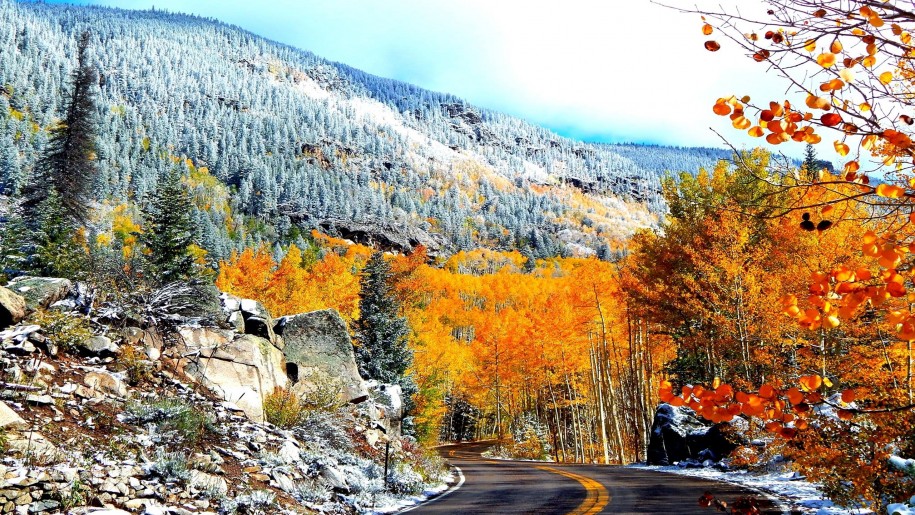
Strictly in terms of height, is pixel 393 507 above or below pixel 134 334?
below

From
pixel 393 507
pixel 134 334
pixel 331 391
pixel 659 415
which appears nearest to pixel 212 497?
pixel 393 507

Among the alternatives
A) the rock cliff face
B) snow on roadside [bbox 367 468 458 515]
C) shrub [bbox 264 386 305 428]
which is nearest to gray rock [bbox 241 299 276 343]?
the rock cliff face

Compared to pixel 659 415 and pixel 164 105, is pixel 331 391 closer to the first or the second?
pixel 659 415

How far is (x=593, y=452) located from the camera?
118 feet

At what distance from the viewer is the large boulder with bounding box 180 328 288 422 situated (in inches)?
477

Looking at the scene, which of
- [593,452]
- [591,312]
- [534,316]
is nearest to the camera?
[591,312]

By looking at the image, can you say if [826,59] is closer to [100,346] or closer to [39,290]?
[100,346]

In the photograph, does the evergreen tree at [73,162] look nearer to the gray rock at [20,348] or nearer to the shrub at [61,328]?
the shrub at [61,328]

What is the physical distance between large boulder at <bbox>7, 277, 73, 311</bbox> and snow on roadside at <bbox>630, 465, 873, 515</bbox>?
1394 centimetres

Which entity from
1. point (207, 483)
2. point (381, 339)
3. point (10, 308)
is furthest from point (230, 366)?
point (381, 339)

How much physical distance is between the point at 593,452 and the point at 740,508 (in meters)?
34.2

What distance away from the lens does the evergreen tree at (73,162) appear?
3056cm

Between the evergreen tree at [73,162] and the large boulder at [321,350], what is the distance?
21.1 metres

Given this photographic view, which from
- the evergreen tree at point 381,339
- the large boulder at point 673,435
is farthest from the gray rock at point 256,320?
the large boulder at point 673,435
